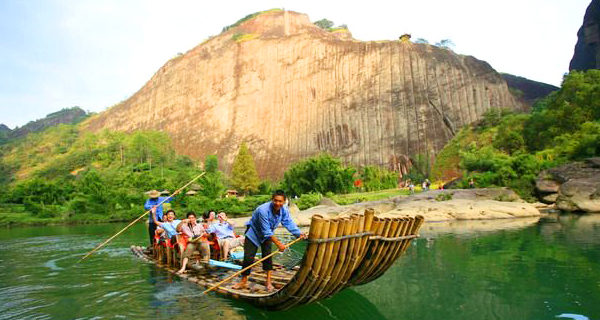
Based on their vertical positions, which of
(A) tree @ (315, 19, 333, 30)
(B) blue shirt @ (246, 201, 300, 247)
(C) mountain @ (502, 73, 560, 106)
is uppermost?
(A) tree @ (315, 19, 333, 30)

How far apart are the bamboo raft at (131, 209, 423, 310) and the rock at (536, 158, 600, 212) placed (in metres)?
20.2

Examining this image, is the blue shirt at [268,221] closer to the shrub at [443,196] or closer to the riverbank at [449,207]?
the riverbank at [449,207]

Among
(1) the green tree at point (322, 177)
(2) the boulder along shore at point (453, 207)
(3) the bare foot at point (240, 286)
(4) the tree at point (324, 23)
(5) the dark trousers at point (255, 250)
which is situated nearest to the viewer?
(5) the dark trousers at point (255, 250)

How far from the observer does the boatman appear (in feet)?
21.3

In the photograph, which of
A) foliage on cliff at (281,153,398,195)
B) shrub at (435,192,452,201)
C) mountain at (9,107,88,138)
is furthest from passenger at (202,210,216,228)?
mountain at (9,107,88,138)

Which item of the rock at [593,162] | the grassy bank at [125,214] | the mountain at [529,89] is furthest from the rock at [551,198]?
the mountain at [529,89]

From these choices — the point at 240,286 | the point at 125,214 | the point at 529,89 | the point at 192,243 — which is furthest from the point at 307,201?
the point at 529,89

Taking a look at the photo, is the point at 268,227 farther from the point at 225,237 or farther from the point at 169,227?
the point at 169,227

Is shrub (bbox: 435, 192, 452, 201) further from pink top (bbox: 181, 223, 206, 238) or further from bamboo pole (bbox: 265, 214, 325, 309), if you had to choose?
bamboo pole (bbox: 265, 214, 325, 309)

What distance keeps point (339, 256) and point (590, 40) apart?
5934 centimetres

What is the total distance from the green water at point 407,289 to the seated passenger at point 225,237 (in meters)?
1.10

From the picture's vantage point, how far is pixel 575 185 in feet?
75.3

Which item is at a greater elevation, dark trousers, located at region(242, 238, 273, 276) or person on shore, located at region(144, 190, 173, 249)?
person on shore, located at region(144, 190, 173, 249)

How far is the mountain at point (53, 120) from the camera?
12256 cm
